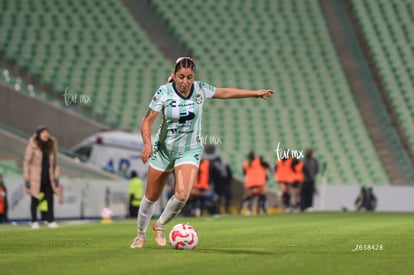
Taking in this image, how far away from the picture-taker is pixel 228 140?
35406mm

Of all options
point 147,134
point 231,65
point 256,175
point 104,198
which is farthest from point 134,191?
point 147,134

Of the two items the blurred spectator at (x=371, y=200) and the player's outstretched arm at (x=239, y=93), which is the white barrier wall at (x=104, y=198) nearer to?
the blurred spectator at (x=371, y=200)

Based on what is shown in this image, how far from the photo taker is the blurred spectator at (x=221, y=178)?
30.5 meters

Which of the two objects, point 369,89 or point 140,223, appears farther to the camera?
point 369,89

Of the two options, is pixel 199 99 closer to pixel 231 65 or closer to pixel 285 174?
pixel 285 174

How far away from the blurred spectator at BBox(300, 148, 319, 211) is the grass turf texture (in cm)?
1385

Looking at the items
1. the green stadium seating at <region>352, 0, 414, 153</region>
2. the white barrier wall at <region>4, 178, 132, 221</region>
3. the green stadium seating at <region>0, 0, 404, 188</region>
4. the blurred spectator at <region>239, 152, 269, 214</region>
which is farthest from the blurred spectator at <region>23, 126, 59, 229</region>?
the green stadium seating at <region>352, 0, 414, 153</region>

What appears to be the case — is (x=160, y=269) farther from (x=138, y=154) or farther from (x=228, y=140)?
(x=228, y=140)

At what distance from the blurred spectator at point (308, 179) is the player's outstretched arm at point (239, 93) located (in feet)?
60.9

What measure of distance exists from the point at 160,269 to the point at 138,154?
20.6m

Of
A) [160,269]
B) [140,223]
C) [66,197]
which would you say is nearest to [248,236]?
[140,223]

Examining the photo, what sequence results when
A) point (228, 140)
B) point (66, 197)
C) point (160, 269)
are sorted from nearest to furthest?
point (160, 269) < point (66, 197) < point (228, 140)

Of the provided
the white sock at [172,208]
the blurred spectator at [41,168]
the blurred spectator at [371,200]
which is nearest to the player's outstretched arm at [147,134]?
the white sock at [172,208]

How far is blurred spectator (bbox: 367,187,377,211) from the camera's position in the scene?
107ft
